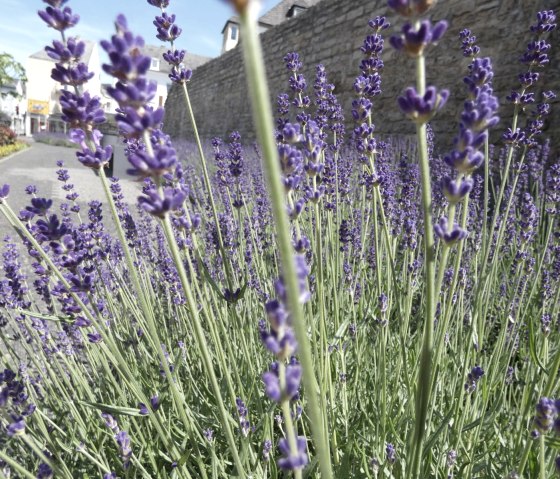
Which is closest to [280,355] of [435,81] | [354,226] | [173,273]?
[173,273]

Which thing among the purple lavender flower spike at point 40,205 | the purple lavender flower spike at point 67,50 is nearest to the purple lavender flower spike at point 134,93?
the purple lavender flower spike at point 67,50

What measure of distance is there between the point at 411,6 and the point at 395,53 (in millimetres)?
7907

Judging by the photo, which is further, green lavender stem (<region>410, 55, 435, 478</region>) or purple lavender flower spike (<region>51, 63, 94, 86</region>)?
purple lavender flower spike (<region>51, 63, 94, 86</region>)

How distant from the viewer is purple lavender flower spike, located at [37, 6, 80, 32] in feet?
3.25

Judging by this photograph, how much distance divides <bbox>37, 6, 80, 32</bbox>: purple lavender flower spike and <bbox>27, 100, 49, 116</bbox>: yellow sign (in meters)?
54.0

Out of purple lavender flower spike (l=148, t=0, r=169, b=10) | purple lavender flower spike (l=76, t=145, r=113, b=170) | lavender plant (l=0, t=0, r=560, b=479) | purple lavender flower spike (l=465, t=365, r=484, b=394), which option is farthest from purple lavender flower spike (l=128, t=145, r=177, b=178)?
purple lavender flower spike (l=148, t=0, r=169, b=10)

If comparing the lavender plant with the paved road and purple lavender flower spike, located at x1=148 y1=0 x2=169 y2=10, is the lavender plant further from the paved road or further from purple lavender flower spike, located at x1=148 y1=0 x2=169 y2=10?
the paved road

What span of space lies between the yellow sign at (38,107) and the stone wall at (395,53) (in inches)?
1589

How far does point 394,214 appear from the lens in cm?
304

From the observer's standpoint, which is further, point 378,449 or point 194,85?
point 194,85

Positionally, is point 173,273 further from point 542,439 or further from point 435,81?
point 435,81

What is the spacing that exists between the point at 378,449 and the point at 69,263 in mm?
1228

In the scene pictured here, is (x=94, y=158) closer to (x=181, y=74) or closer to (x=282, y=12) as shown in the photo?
(x=181, y=74)

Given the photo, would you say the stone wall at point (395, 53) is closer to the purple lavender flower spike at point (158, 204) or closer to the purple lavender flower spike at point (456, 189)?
the purple lavender flower spike at point (456, 189)
